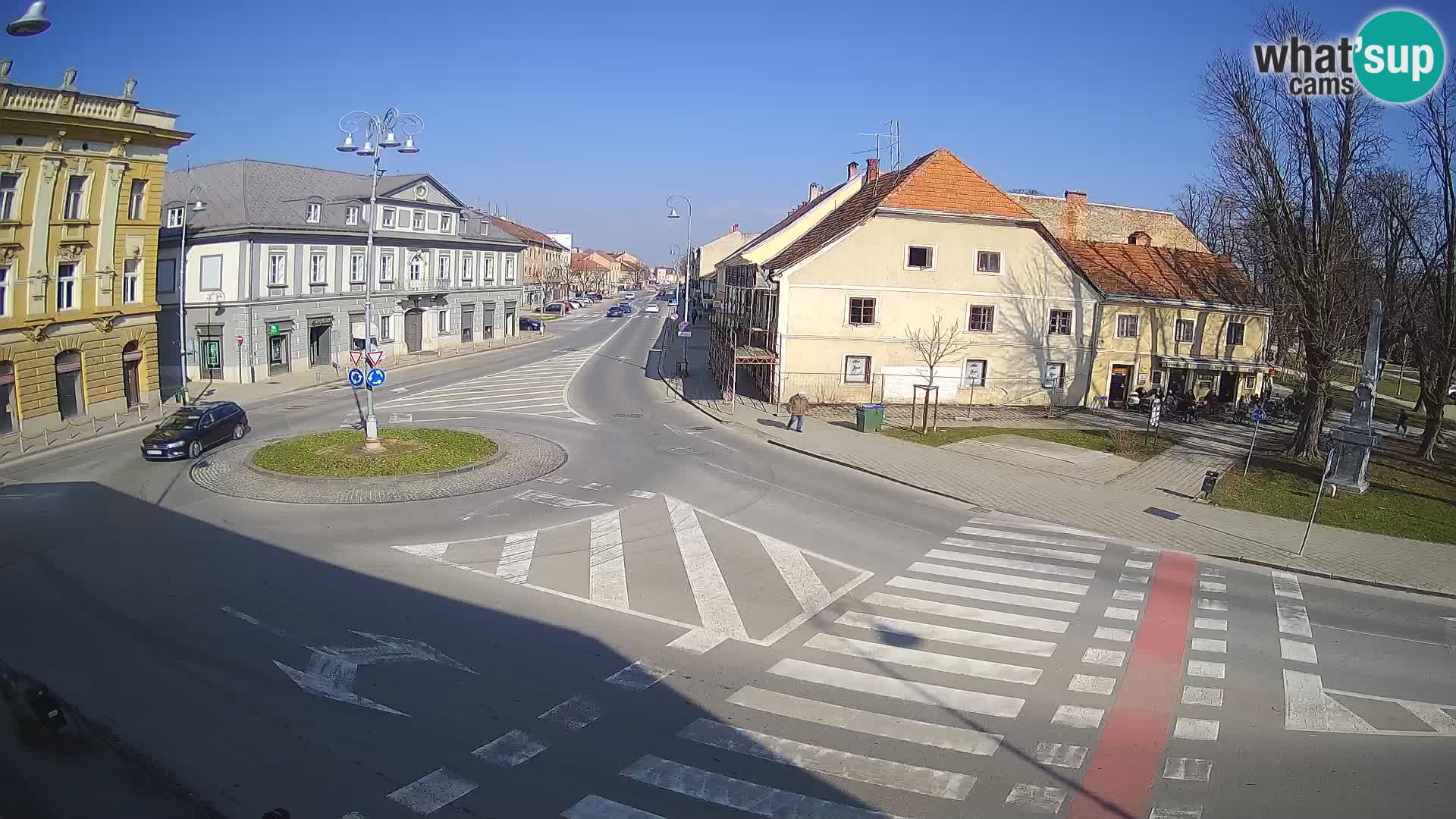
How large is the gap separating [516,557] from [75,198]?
24.2m

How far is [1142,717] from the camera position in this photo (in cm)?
1010

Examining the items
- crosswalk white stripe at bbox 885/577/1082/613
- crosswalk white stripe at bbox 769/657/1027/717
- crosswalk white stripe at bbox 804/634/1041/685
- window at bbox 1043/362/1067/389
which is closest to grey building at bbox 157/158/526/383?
window at bbox 1043/362/1067/389

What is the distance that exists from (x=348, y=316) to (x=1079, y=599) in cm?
4178

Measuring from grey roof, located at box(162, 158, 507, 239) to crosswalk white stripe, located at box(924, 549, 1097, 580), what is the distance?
117ft

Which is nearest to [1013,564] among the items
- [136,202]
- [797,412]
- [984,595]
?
[984,595]

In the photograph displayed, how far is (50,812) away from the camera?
764cm

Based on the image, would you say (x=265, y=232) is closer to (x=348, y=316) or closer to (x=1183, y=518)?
(x=348, y=316)

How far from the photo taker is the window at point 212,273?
37.9 m

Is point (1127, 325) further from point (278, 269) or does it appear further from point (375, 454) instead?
point (278, 269)

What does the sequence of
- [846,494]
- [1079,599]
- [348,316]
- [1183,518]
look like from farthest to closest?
1. [348,316]
2. [846,494]
3. [1183,518]
4. [1079,599]

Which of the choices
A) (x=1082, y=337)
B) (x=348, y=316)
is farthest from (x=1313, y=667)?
(x=348, y=316)

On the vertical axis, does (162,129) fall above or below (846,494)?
above

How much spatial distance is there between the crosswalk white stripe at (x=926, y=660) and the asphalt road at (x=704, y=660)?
0.06m

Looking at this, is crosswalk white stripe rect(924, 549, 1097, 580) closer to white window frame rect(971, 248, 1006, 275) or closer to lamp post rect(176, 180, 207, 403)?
white window frame rect(971, 248, 1006, 275)
